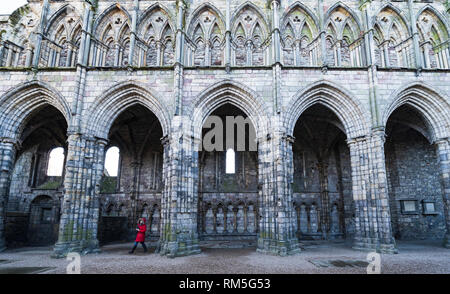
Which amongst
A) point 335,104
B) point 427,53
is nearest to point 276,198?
point 335,104

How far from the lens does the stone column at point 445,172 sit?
1053 cm

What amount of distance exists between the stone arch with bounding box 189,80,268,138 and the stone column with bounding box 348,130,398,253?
406 cm

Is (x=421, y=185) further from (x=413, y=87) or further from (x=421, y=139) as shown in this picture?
(x=413, y=87)

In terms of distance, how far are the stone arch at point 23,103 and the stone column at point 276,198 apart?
8.13m

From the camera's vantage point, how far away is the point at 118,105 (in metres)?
10.9

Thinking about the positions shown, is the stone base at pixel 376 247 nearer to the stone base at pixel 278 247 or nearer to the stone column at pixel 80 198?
the stone base at pixel 278 247

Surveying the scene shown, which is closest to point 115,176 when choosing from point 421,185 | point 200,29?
point 200,29

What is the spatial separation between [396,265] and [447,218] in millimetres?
5370

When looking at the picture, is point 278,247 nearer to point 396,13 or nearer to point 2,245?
point 2,245

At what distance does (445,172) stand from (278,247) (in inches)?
309

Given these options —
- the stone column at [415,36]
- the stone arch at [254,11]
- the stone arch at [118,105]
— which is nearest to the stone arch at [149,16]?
the stone arch at [254,11]

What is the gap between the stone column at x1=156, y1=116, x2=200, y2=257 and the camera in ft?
30.2

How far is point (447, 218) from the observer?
415 inches
